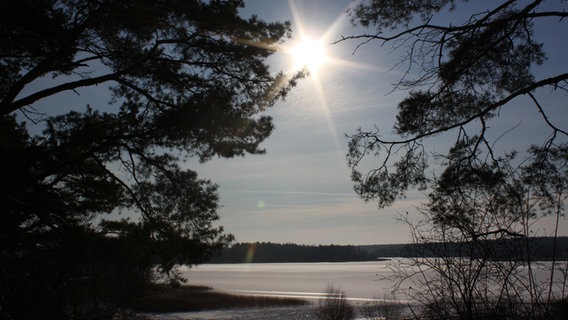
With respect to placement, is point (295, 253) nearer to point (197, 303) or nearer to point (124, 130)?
point (197, 303)

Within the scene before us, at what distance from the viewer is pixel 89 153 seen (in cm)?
805

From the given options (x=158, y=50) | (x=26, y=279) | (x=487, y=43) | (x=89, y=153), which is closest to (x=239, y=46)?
(x=158, y=50)

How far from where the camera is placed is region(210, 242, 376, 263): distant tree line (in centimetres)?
12038

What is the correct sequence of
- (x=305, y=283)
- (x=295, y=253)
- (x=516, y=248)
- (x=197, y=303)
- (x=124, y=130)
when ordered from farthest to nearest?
(x=295, y=253) < (x=305, y=283) < (x=197, y=303) < (x=124, y=130) < (x=516, y=248)

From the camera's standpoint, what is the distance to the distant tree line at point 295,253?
120375 millimetres

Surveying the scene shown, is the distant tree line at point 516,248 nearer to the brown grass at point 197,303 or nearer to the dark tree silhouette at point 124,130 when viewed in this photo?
the dark tree silhouette at point 124,130

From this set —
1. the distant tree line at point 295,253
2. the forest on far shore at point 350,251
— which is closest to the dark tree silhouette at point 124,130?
the forest on far shore at point 350,251

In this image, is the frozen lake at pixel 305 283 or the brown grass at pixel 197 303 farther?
the frozen lake at pixel 305 283

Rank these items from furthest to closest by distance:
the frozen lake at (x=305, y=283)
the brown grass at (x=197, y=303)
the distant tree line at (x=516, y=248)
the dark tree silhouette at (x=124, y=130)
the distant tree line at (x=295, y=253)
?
the distant tree line at (x=295, y=253) < the frozen lake at (x=305, y=283) < the brown grass at (x=197, y=303) < the dark tree silhouette at (x=124, y=130) < the distant tree line at (x=516, y=248)

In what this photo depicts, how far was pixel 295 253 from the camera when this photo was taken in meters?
129

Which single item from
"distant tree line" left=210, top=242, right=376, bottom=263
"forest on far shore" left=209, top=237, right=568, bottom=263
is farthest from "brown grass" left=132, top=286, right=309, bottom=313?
"distant tree line" left=210, top=242, right=376, bottom=263

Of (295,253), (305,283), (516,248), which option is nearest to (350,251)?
(295,253)

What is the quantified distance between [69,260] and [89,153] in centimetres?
195

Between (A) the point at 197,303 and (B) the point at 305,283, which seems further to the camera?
(B) the point at 305,283
